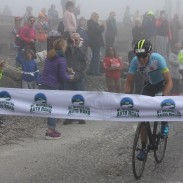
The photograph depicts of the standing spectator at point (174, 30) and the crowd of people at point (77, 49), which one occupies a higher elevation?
the standing spectator at point (174, 30)

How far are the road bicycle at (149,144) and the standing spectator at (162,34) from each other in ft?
37.9

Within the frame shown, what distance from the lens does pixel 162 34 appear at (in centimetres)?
1928

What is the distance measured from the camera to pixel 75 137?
962cm

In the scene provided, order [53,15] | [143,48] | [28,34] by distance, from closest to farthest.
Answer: [143,48]
[28,34]
[53,15]

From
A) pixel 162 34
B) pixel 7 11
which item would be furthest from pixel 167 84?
pixel 7 11

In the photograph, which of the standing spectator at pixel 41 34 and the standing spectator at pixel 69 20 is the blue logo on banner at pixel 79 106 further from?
the standing spectator at pixel 41 34

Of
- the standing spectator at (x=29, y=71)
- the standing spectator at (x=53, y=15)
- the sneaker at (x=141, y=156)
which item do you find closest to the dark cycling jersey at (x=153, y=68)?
the sneaker at (x=141, y=156)

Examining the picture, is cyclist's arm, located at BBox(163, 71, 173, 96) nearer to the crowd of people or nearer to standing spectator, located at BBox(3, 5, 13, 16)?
the crowd of people

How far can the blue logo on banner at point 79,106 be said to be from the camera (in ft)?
23.9

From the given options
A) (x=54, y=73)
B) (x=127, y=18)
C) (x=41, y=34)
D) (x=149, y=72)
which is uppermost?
(x=127, y=18)

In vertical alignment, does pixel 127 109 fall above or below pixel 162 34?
below

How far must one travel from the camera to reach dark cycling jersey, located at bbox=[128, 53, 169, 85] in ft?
23.6

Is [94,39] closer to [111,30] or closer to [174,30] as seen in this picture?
[111,30]

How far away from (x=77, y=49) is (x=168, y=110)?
4.16 metres
